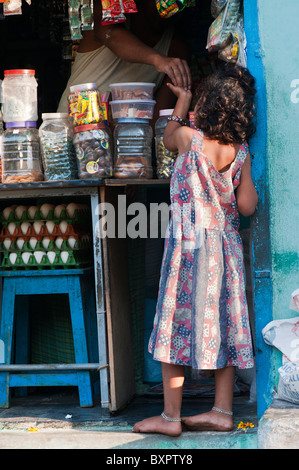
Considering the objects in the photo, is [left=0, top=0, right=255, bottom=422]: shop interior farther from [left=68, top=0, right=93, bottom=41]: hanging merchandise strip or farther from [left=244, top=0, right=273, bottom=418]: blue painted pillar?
[left=68, top=0, right=93, bottom=41]: hanging merchandise strip

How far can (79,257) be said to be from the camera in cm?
339

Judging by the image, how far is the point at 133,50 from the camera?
3.33m

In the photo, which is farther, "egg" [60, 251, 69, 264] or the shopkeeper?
the shopkeeper

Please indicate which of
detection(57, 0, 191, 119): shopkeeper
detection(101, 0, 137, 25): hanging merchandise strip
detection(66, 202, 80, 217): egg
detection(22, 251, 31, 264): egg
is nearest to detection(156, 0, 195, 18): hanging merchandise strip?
detection(101, 0, 137, 25): hanging merchandise strip

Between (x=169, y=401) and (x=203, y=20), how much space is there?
2356 mm

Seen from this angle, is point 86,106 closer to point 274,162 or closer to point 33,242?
point 33,242

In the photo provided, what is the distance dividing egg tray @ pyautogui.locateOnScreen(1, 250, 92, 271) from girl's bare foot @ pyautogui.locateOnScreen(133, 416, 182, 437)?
0.87 m

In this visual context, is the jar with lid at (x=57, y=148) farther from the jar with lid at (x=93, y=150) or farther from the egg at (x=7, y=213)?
the egg at (x=7, y=213)

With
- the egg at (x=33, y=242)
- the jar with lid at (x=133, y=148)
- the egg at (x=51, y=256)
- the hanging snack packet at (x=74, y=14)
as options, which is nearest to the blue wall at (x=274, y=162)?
the jar with lid at (x=133, y=148)

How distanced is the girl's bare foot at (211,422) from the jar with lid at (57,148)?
1.24m

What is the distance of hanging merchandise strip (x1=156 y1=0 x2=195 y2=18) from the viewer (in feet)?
10.5

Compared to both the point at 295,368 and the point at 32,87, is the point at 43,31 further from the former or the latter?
the point at 295,368

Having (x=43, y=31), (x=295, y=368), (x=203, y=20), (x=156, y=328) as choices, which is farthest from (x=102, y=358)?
(x=43, y=31)

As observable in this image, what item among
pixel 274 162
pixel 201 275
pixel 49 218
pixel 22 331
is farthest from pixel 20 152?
pixel 274 162
